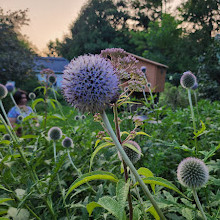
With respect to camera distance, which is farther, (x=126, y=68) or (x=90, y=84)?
(x=126, y=68)

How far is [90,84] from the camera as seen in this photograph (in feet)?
3.13

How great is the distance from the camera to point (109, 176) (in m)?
1.00

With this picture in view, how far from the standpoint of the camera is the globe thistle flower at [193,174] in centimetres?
143

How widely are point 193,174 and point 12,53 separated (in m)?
13.1

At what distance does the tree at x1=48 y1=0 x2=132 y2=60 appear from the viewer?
1118 inches

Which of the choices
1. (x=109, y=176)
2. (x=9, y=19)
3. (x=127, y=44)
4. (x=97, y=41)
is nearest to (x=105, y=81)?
(x=109, y=176)

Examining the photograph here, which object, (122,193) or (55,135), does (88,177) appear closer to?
(122,193)

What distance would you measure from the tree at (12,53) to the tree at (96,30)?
1459 centimetres

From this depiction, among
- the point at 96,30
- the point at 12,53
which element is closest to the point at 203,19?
the point at 96,30

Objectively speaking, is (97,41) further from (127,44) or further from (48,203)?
(48,203)

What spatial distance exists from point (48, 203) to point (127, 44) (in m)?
30.9

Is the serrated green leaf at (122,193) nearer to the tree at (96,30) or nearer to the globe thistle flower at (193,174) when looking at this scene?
the globe thistle flower at (193,174)

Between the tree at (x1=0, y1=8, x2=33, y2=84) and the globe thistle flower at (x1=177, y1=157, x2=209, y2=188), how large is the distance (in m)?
12.1

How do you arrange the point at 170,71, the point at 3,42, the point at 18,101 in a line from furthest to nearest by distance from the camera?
the point at 170,71 < the point at 3,42 < the point at 18,101
